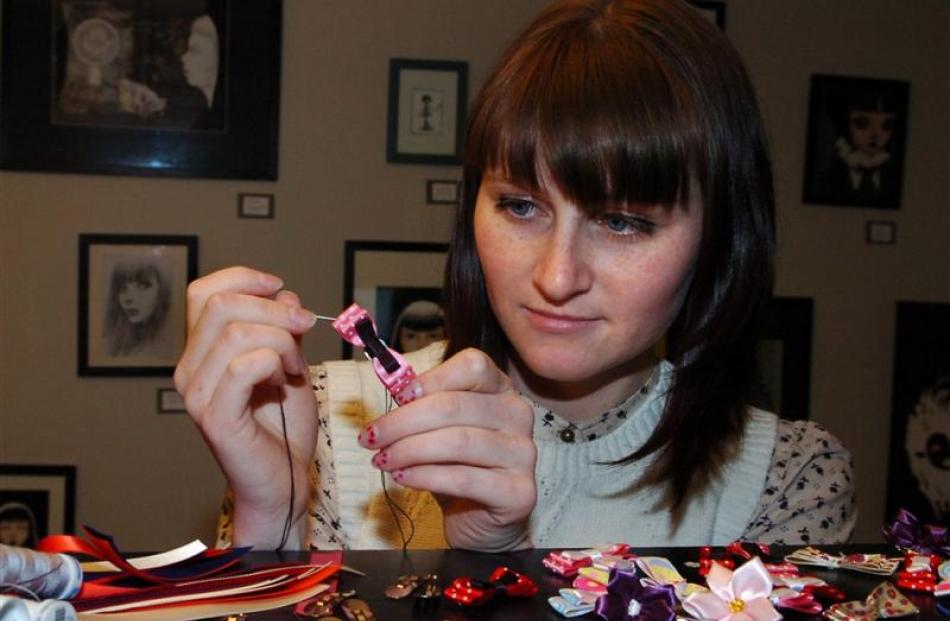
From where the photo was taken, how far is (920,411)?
321cm

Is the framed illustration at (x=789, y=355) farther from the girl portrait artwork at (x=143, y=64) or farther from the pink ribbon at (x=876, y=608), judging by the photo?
the pink ribbon at (x=876, y=608)

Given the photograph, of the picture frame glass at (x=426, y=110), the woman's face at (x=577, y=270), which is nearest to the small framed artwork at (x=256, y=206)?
the picture frame glass at (x=426, y=110)

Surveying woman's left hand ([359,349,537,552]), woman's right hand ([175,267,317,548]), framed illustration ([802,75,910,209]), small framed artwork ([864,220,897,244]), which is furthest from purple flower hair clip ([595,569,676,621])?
small framed artwork ([864,220,897,244])

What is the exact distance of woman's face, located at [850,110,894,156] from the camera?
3.19 m

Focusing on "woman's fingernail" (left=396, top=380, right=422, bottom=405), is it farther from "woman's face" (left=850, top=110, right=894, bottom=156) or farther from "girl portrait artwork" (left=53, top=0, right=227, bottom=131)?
"woman's face" (left=850, top=110, right=894, bottom=156)

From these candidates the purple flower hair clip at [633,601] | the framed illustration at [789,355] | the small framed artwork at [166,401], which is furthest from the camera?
the framed illustration at [789,355]

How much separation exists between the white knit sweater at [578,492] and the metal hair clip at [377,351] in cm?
41

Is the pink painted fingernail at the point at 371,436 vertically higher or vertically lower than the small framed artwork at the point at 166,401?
higher

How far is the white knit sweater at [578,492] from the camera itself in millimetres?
1161

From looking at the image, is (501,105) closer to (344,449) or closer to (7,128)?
(344,449)

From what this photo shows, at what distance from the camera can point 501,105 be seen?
38.3 inches

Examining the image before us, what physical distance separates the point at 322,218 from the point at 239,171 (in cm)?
26

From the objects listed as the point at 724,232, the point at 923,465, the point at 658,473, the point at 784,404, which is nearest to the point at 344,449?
the point at 658,473

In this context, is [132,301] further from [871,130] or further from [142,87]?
[871,130]
